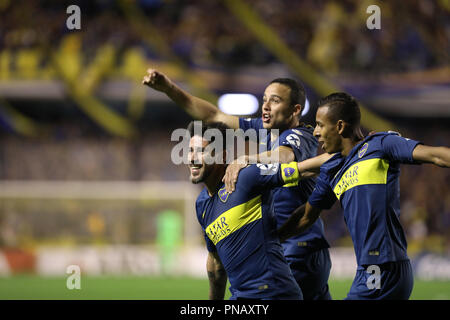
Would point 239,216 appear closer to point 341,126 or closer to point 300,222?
point 300,222

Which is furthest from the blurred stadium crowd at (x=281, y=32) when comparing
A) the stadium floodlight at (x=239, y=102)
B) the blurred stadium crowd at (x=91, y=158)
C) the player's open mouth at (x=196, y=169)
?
the player's open mouth at (x=196, y=169)

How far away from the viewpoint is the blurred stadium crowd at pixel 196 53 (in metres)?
18.9

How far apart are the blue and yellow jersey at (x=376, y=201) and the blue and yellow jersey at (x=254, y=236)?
44cm

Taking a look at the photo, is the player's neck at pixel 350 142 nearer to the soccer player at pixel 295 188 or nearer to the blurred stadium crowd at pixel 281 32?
the soccer player at pixel 295 188

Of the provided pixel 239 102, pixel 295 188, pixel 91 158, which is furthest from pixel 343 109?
pixel 91 158

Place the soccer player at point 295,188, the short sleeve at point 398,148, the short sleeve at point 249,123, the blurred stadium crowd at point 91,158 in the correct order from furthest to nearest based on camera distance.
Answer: the blurred stadium crowd at point 91,158, the short sleeve at point 249,123, the soccer player at point 295,188, the short sleeve at point 398,148

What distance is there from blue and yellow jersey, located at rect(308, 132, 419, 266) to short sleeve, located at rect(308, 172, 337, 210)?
1.12 ft

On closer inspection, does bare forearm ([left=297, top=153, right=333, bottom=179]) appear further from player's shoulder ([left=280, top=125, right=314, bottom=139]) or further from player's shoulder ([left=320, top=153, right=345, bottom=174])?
player's shoulder ([left=280, top=125, right=314, bottom=139])

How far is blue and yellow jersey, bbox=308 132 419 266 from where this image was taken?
13.3 ft

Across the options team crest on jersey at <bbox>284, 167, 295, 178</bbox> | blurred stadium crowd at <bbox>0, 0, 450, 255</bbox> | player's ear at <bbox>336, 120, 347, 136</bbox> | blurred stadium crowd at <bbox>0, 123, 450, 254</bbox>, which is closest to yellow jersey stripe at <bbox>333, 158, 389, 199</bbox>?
player's ear at <bbox>336, 120, 347, 136</bbox>

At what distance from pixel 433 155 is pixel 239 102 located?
15431 mm

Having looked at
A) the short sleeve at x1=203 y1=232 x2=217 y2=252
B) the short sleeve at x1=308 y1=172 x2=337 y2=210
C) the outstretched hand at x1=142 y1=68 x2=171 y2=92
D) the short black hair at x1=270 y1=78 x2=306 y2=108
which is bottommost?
the short sleeve at x1=203 y1=232 x2=217 y2=252

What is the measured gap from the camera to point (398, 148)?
3.95m
